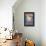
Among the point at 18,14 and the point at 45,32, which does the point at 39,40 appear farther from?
the point at 18,14

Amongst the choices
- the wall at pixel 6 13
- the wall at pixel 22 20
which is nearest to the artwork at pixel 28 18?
the wall at pixel 22 20

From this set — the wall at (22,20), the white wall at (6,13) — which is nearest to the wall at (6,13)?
the white wall at (6,13)

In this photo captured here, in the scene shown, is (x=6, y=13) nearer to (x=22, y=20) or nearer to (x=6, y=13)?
(x=6, y=13)

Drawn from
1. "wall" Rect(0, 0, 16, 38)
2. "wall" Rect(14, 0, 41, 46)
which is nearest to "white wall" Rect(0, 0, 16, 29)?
"wall" Rect(0, 0, 16, 38)

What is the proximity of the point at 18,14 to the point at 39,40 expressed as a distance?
163 cm

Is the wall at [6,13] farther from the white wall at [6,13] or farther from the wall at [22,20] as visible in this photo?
the wall at [22,20]

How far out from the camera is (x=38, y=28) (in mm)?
5633

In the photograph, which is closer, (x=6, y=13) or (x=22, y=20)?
(x=6, y=13)

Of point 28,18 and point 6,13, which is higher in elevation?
point 6,13

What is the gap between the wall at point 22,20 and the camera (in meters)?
5.60

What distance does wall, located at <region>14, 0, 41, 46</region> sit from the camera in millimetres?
5598

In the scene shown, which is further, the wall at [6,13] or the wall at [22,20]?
the wall at [22,20]

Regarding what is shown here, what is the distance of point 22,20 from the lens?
5652 mm

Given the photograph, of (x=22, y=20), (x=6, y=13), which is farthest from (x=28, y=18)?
(x=6, y=13)
